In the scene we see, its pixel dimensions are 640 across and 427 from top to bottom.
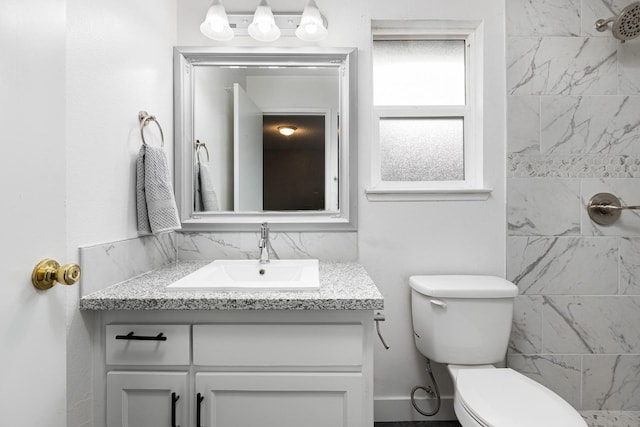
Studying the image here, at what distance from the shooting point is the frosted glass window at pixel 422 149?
1729 mm

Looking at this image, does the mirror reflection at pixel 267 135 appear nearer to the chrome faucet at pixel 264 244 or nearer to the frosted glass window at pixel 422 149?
the chrome faucet at pixel 264 244

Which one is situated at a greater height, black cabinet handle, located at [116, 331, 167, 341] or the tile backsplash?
the tile backsplash

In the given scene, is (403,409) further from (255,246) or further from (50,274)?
(50,274)

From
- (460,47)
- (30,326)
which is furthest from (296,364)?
(460,47)

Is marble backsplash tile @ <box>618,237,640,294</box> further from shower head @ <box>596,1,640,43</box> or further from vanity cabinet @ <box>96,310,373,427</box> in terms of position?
vanity cabinet @ <box>96,310,373,427</box>

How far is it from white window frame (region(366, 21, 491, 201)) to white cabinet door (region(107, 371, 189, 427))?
1.14 meters

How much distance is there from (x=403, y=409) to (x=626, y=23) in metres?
2.03

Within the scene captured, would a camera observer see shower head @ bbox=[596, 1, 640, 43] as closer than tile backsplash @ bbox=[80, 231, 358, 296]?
Yes

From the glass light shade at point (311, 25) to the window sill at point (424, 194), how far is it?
73 centimetres

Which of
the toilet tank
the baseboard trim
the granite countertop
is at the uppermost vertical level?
the granite countertop

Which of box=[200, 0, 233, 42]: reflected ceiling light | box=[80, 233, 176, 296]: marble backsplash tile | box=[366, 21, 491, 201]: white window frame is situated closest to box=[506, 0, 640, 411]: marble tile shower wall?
box=[366, 21, 491, 201]: white window frame

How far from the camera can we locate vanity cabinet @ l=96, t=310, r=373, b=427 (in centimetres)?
104

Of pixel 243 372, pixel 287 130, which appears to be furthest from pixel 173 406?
pixel 287 130

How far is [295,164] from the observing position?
1638mm
